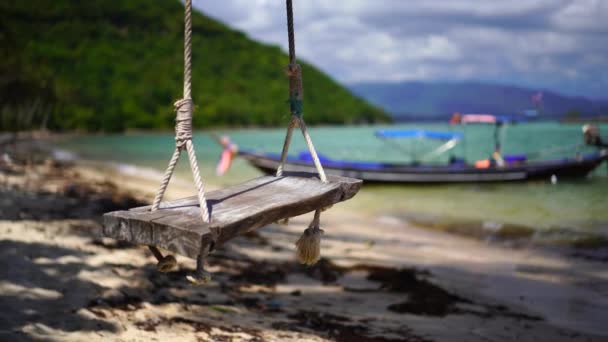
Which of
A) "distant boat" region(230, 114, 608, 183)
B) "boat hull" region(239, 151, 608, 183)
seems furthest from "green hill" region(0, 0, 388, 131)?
"distant boat" region(230, 114, 608, 183)

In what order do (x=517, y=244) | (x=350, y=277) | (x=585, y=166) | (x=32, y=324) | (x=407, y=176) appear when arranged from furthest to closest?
(x=585, y=166), (x=407, y=176), (x=517, y=244), (x=350, y=277), (x=32, y=324)

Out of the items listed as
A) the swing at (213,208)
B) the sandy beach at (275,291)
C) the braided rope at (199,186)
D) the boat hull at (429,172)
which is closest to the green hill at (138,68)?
the boat hull at (429,172)

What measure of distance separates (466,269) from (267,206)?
16.9 feet

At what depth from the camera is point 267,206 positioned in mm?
2080

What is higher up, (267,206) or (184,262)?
(267,206)

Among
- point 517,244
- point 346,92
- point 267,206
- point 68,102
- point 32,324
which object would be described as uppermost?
point 346,92

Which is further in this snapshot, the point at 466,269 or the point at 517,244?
the point at 517,244

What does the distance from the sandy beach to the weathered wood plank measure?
144 cm

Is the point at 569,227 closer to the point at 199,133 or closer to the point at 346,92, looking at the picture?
the point at 199,133

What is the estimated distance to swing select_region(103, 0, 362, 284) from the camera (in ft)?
6.07

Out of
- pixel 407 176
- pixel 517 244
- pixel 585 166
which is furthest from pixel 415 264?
pixel 585 166

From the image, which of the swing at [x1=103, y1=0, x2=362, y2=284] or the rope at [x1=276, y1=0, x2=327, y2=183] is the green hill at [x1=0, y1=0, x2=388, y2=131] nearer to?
the rope at [x1=276, y1=0, x2=327, y2=183]

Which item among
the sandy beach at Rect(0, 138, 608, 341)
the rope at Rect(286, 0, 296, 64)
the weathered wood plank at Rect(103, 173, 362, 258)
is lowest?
the sandy beach at Rect(0, 138, 608, 341)

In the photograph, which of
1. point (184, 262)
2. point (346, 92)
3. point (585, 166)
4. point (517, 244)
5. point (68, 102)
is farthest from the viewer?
point (346, 92)
